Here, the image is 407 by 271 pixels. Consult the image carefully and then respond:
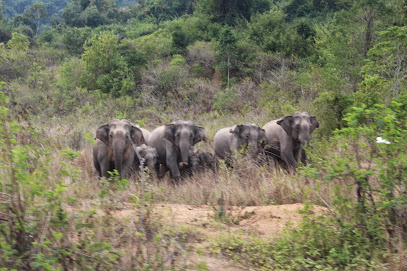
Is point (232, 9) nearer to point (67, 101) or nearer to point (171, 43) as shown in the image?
point (171, 43)

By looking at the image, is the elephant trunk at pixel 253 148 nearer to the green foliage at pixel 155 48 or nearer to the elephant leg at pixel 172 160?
the elephant leg at pixel 172 160

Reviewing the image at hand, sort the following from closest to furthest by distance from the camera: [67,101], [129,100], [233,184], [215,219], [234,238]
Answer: [234,238], [215,219], [233,184], [129,100], [67,101]

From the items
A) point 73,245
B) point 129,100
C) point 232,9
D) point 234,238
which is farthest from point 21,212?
point 232,9

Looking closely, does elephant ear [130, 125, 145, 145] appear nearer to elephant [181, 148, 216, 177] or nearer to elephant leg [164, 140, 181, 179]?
elephant leg [164, 140, 181, 179]

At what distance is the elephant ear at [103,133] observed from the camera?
9.08 meters

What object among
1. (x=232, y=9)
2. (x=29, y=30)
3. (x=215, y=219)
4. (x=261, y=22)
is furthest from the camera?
(x=29, y=30)

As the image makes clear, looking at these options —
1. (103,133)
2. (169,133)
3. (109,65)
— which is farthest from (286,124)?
(109,65)

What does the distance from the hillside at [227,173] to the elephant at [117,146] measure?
47 centimetres

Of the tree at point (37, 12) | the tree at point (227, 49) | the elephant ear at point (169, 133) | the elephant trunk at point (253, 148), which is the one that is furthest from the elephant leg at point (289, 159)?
the tree at point (37, 12)

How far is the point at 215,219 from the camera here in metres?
5.95

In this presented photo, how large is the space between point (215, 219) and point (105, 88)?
840 inches

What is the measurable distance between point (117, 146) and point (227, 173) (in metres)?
2.48

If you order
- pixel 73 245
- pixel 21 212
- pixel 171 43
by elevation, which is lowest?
pixel 73 245

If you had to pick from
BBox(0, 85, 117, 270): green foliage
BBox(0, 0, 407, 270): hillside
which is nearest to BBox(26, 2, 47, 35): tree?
BBox(0, 0, 407, 270): hillside
